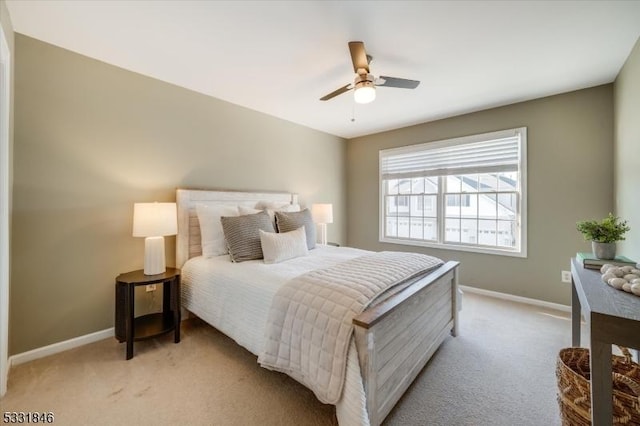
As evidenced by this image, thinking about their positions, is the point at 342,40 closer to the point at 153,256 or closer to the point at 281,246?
the point at 281,246

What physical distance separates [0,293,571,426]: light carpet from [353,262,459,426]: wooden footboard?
0.50ft

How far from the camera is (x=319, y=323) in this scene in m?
1.44

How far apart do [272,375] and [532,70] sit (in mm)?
3605

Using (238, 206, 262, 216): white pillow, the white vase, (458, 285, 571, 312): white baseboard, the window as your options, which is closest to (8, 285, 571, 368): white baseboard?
(458, 285, 571, 312): white baseboard

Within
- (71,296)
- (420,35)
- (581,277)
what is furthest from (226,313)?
(420,35)

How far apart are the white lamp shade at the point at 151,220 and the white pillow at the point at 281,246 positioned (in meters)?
0.84

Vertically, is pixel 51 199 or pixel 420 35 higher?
pixel 420 35

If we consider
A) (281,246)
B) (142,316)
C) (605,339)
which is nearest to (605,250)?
(605,339)

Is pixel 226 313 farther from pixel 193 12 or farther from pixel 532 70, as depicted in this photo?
pixel 532 70

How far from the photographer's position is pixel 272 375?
1.90 metres

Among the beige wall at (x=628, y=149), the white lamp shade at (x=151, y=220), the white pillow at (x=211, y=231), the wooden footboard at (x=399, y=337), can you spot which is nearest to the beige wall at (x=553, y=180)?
the beige wall at (x=628, y=149)

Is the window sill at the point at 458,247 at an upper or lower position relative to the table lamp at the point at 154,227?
lower

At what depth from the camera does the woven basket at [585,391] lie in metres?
1.15

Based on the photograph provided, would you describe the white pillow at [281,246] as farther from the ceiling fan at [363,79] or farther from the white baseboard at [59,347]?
the white baseboard at [59,347]
